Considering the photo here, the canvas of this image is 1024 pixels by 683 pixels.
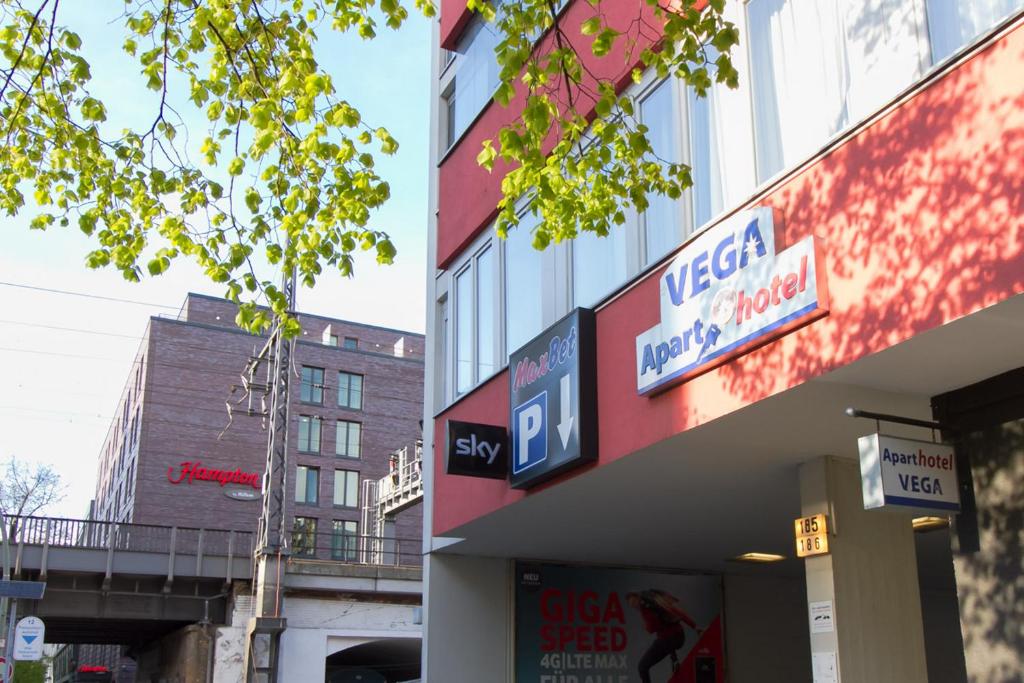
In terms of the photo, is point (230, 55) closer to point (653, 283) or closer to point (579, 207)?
point (579, 207)

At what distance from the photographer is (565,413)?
10.0 metres

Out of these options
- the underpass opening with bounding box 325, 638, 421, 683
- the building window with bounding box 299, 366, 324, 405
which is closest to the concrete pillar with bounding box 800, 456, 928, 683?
the underpass opening with bounding box 325, 638, 421, 683

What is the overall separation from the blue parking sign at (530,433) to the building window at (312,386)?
1842 inches

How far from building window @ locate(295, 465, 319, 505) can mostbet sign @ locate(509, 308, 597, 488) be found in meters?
45.1

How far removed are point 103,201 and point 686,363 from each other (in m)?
5.02

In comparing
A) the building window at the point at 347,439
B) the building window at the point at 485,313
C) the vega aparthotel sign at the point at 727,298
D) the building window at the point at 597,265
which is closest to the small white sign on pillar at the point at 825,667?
Result: the vega aparthotel sign at the point at 727,298

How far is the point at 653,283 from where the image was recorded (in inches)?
358

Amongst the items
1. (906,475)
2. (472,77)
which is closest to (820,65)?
(906,475)

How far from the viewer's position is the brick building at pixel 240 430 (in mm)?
53188

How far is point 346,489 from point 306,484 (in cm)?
212

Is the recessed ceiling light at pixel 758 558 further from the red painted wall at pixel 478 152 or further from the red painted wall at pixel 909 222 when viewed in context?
the red painted wall at pixel 909 222

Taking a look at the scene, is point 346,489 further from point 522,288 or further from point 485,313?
point 522,288

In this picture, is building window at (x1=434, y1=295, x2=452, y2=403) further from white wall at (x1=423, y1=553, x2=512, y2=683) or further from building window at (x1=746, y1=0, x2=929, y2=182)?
building window at (x1=746, y1=0, x2=929, y2=182)

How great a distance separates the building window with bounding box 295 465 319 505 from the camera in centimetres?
5506
